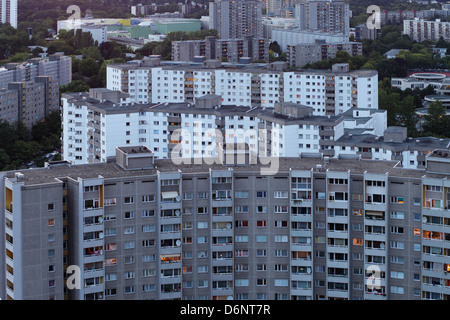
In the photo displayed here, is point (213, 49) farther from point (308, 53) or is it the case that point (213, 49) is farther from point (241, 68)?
point (241, 68)

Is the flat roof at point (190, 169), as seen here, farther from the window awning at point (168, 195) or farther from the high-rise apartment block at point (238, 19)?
the high-rise apartment block at point (238, 19)

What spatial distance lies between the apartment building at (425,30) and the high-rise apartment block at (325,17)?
4.44m

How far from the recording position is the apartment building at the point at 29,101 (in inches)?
1051

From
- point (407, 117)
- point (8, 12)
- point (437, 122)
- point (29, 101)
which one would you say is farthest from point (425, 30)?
point (29, 101)

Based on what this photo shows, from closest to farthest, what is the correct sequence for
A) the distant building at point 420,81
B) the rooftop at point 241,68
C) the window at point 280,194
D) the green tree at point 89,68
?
the window at point 280,194
the rooftop at point 241,68
the distant building at point 420,81
the green tree at point 89,68

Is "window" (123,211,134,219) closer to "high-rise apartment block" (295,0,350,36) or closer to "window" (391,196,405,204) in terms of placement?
"window" (391,196,405,204)

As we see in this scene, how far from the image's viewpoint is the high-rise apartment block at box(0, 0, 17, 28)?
162 feet

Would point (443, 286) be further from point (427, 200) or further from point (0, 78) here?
point (0, 78)

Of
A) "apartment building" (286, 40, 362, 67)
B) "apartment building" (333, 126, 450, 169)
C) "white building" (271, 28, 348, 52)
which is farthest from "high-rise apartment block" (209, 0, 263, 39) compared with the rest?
"apartment building" (333, 126, 450, 169)

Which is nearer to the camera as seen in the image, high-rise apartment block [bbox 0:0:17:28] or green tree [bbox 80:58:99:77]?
green tree [bbox 80:58:99:77]

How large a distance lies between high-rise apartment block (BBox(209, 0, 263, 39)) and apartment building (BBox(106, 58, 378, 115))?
17606 mm

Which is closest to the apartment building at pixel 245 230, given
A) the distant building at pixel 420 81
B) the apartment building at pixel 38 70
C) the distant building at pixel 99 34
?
the apartment building at pixel 38 70

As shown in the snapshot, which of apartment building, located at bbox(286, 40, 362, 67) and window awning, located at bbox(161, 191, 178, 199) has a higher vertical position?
apartment building, located at bbox(286, 40, 362, 67)

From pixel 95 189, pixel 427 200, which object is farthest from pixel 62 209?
pixel 427 200
